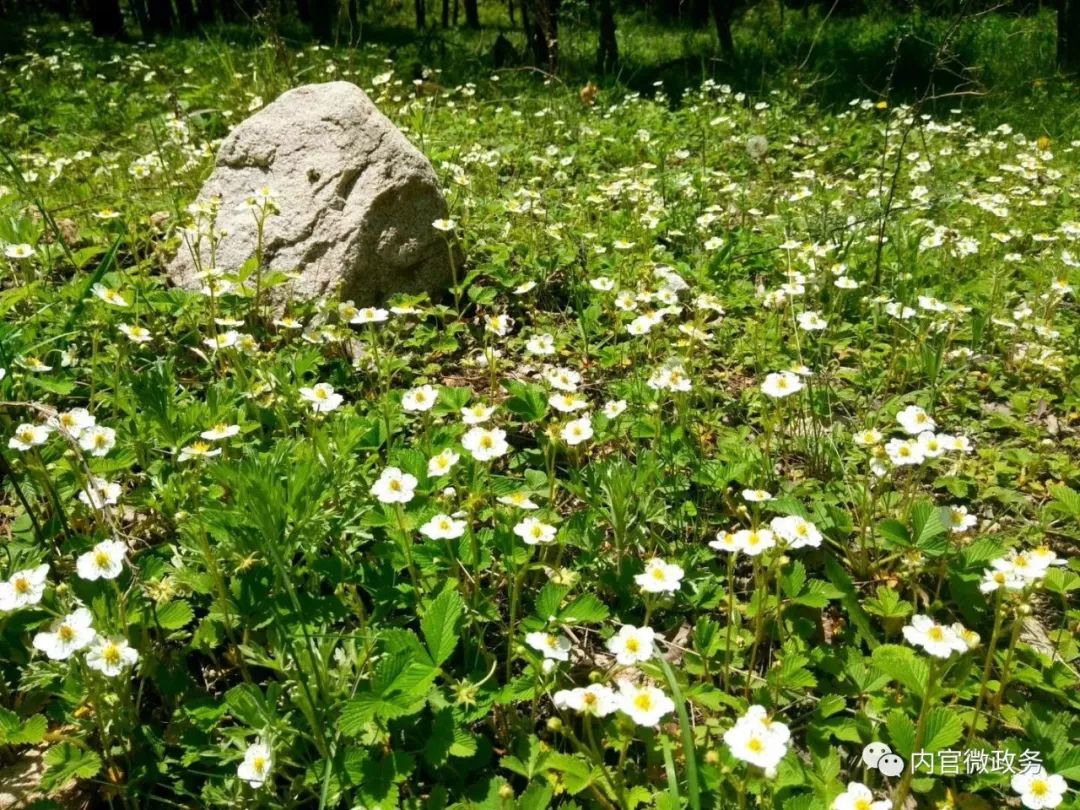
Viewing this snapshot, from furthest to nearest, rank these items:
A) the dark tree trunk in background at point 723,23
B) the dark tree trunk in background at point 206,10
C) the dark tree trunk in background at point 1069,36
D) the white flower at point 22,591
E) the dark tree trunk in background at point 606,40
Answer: the dark tree trunk in background at point 206,10 → the dark tree trunk in background at point 723,23 → the dark tree trunk in background at point 606,40 → the dark tree trunk in background at point 1069,36 → the white flower at point 22,591

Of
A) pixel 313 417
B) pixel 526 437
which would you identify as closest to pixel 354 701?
pixel 313 417

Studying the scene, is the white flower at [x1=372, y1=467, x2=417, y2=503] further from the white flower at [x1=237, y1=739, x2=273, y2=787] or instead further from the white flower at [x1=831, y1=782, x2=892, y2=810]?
the white flower at [x1=831, y1=782, x2=892, y2=810]

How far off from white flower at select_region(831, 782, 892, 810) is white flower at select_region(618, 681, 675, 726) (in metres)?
0.36

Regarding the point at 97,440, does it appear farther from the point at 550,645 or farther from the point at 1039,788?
the point at 1039,788

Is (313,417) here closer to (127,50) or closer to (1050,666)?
(1050,666)

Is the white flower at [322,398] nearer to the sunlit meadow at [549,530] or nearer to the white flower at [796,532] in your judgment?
the sunlit meadow at [549,530]

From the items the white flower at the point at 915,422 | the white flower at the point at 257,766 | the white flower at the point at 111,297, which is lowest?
the white flower at the point at 257,766

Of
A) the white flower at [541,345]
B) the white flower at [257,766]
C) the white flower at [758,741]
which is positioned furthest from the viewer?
the white flower at [541,345]

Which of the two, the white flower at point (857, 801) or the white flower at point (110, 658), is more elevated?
the white flower at point (110, 658)

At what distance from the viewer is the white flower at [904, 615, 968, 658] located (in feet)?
5.53

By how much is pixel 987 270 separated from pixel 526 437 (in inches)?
109

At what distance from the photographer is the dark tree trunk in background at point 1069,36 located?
32.3 ft

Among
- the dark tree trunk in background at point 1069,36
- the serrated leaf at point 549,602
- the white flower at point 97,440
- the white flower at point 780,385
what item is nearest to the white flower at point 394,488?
the serrated leaf at point 549,602

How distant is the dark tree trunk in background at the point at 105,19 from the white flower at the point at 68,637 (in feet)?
51.3
